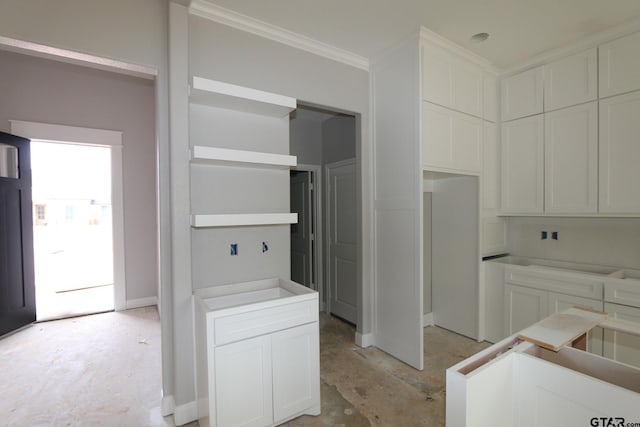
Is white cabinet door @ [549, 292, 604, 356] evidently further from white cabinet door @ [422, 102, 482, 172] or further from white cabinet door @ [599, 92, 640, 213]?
white cabinet door @ [422, 102, 482, 172]

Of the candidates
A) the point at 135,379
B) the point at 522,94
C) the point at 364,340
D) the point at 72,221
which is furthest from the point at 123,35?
the point at 72,221

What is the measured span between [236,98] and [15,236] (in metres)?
3.36

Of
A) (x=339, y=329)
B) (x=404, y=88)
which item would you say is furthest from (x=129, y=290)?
(x=404, y=88)

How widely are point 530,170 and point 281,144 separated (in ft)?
8.46

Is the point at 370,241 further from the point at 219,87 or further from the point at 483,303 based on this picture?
the point at 219,87

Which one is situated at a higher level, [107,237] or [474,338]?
[107,237]

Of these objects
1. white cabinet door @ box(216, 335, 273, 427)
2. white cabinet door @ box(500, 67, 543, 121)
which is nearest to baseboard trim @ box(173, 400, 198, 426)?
white cabinet door @ box(216, 335, 273, 427)

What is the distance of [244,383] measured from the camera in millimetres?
1913

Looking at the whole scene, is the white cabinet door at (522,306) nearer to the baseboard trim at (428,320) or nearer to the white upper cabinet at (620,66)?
the baseboard trim at (428,320)

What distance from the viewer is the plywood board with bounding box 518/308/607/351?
3.92ft

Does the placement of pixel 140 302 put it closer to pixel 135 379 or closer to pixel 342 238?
pixel 135 379

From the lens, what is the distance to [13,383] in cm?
255

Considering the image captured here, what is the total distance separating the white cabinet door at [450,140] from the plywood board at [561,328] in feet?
5.28

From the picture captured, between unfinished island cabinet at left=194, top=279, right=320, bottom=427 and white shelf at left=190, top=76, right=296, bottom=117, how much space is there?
4.65ft
